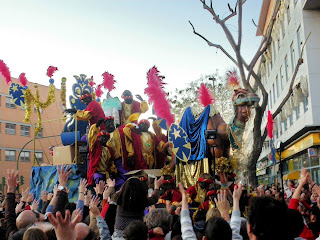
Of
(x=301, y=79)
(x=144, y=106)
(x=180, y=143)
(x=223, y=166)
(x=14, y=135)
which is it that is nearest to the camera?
(x=223, y=166)

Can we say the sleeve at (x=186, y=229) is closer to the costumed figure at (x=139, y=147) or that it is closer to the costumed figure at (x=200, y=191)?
the costumed figure at (x=200, y=191)

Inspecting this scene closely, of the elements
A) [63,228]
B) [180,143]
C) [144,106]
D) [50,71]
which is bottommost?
[63,228]

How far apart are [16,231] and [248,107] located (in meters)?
6.90

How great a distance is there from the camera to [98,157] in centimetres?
1236

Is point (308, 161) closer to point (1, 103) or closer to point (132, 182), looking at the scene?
point (132, 182)

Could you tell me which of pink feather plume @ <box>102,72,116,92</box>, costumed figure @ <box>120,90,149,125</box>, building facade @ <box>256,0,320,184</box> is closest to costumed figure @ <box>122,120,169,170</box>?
costumed figure @ <box>120,90,149,125</box>

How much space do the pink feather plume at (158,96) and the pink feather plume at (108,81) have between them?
2.55 metres

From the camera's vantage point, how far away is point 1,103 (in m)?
40.7

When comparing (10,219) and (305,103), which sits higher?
(305,103)

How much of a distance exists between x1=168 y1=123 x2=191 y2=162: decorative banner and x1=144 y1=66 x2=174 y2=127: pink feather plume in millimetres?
1489

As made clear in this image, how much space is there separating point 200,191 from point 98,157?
4.00 m

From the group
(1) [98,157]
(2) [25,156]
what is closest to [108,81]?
(1) [98,157]

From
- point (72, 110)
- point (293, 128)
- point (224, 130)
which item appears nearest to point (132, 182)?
point (224, 130)

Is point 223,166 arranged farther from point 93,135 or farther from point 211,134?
point 93,135
